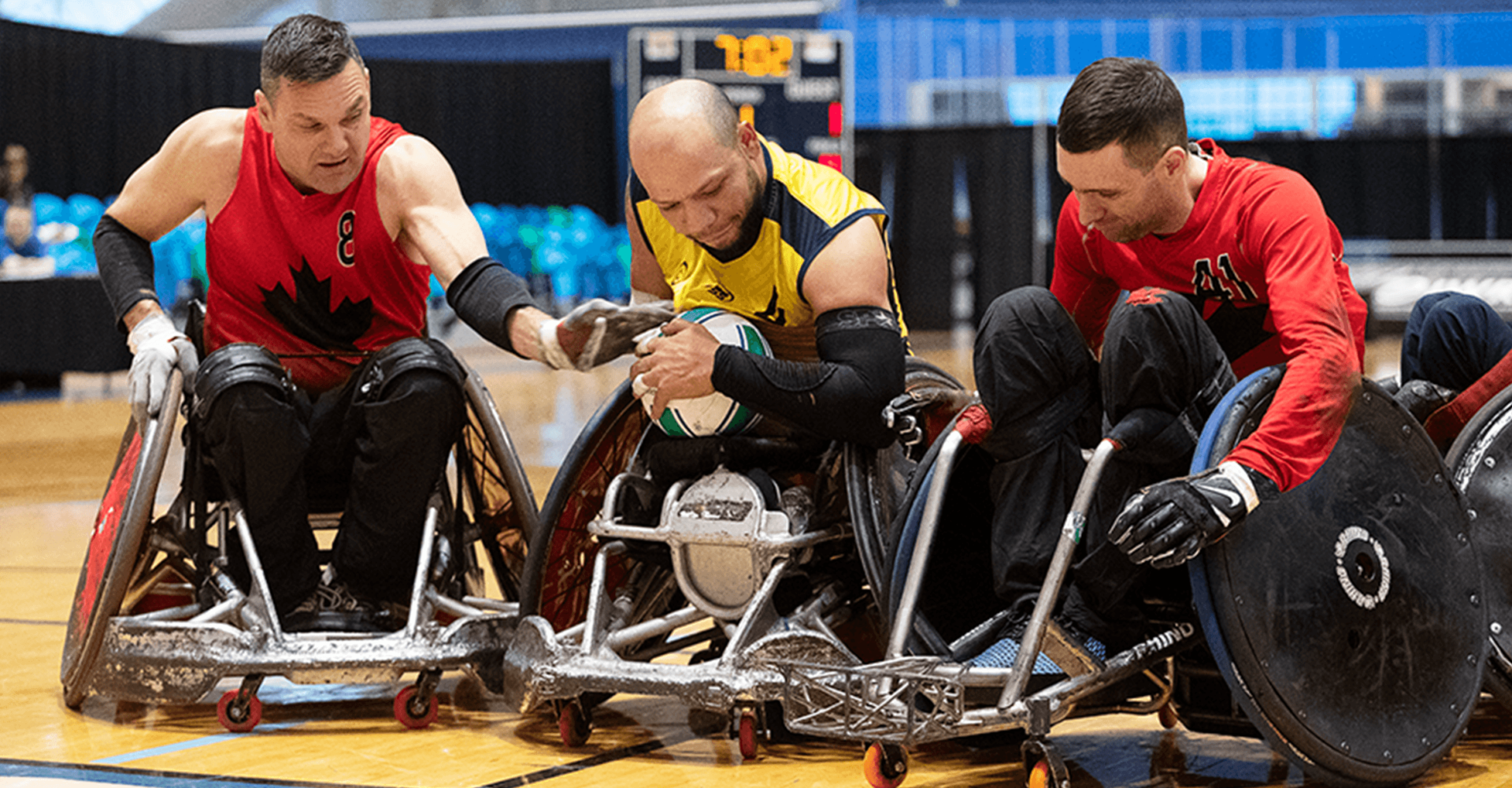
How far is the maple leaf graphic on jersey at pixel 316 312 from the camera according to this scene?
361 centimetres

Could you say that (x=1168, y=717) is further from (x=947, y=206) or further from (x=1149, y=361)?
(x=947, y=206)

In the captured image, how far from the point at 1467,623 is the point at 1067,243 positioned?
929 mm

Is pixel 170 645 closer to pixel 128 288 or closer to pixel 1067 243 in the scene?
pixel 128 288

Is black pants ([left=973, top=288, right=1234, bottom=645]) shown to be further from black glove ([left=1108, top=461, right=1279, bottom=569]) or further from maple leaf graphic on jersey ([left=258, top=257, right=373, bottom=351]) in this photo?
maple leaf graphic on jersey ([left=258, top=257, right=373, bottom=351])

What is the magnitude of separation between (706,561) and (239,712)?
0.93 m

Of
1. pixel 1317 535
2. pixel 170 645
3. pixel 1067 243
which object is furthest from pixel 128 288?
pixel 1317 535

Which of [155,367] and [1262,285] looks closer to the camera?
[1262,285]

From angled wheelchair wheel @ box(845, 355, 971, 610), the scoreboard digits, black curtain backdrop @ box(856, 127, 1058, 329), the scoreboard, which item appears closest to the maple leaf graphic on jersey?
angled wheelchair wheel @ box(845, 355, 971, 610)

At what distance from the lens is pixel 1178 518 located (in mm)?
2387

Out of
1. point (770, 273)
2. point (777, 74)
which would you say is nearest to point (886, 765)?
point (770, 273)

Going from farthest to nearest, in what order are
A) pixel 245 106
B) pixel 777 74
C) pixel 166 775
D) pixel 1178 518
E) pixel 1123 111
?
pixel 245 106, pixel 777 74, pixel 166 775, pixel 1123 111, pixel 1178 518

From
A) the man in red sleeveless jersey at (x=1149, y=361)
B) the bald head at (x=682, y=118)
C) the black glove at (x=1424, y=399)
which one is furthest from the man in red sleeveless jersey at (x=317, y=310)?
the black glove at (x=1424, y=399)

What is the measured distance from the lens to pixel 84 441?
31.4ft

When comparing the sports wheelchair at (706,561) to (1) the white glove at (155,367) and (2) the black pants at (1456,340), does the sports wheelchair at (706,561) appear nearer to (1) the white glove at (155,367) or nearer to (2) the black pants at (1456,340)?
(1) the white glove at (155,367)
